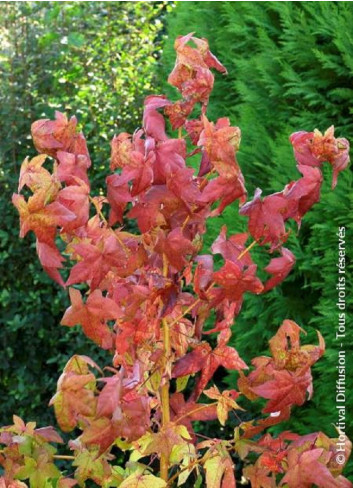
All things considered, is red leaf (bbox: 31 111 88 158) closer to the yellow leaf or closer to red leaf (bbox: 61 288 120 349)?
red leaf (bbox: 61 288 120 349)

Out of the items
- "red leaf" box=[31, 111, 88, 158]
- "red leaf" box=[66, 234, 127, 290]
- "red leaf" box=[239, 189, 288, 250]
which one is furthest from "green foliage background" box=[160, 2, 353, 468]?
"red leaf" box=[66, 234, 127, 290]

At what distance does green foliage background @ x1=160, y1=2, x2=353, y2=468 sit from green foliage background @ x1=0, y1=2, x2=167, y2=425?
1081 millimetres

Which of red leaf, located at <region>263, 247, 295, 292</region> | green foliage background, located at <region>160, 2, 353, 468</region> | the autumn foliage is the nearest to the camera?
the autumn foliage

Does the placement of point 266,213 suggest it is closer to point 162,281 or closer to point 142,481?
point 162,281

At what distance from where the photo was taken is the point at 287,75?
2.91 m

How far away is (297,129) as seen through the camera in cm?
296

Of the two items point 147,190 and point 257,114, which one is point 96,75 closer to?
point 257,114

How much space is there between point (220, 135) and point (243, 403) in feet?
6.83

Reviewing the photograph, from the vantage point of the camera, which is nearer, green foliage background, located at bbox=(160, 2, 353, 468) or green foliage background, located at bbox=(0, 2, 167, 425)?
green foliage background, located at bbox=(160, 2, 353, 468)

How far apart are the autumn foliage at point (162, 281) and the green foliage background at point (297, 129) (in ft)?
2.92

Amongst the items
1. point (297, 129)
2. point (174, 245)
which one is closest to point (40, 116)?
point (297, 129)

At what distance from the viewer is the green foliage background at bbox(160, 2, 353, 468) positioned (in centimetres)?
275

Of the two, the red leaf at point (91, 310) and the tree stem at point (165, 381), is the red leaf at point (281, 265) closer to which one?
the tree stem at point (165, 381)

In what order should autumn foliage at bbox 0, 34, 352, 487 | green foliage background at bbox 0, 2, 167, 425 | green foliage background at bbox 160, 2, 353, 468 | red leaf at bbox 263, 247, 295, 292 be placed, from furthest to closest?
green foliage background at bbox 0, 2, 167, 425, green foliage background at bbox 160, 2, 353, 468, red leaf at bbox 263, 247, 295, 292, autumn foliage at bbox 0, 34, 352, 487
